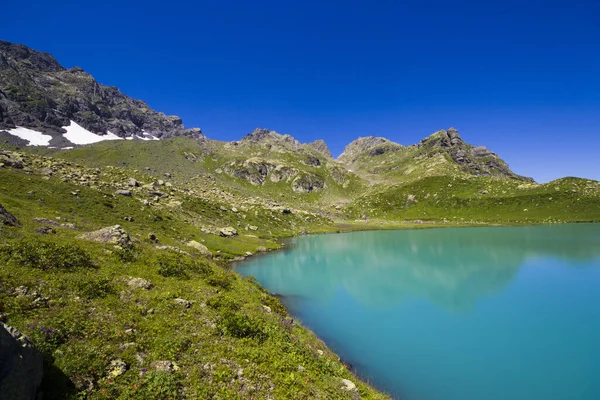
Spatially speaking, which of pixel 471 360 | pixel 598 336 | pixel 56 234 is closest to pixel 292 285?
pixel 471 360

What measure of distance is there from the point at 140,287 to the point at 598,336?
137 feet

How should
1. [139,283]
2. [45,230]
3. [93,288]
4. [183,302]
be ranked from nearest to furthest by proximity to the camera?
[93,288] → [183,302] → [139,283] → [45,230]

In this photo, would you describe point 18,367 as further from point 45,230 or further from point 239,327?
point 45,230

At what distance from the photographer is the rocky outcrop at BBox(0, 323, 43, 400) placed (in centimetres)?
728

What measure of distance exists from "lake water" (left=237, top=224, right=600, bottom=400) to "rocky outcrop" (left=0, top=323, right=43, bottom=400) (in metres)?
19.8

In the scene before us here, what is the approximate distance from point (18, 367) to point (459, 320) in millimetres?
36132

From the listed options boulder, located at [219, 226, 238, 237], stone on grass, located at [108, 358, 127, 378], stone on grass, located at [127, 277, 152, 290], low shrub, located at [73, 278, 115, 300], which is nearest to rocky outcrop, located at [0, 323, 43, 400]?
stone on grass, located at [108, 358, 127, 378]

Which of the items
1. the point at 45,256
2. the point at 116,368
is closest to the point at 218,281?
the point at 45,256

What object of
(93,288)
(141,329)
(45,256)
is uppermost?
(45,256)

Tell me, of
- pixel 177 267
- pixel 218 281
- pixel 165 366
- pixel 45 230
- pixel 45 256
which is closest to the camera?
pixel 165 366

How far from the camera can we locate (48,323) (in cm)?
1163

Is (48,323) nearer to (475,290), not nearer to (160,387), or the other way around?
(160,387)

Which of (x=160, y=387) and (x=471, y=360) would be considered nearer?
(x=160, y=387)

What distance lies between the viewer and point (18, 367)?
25.2ft
